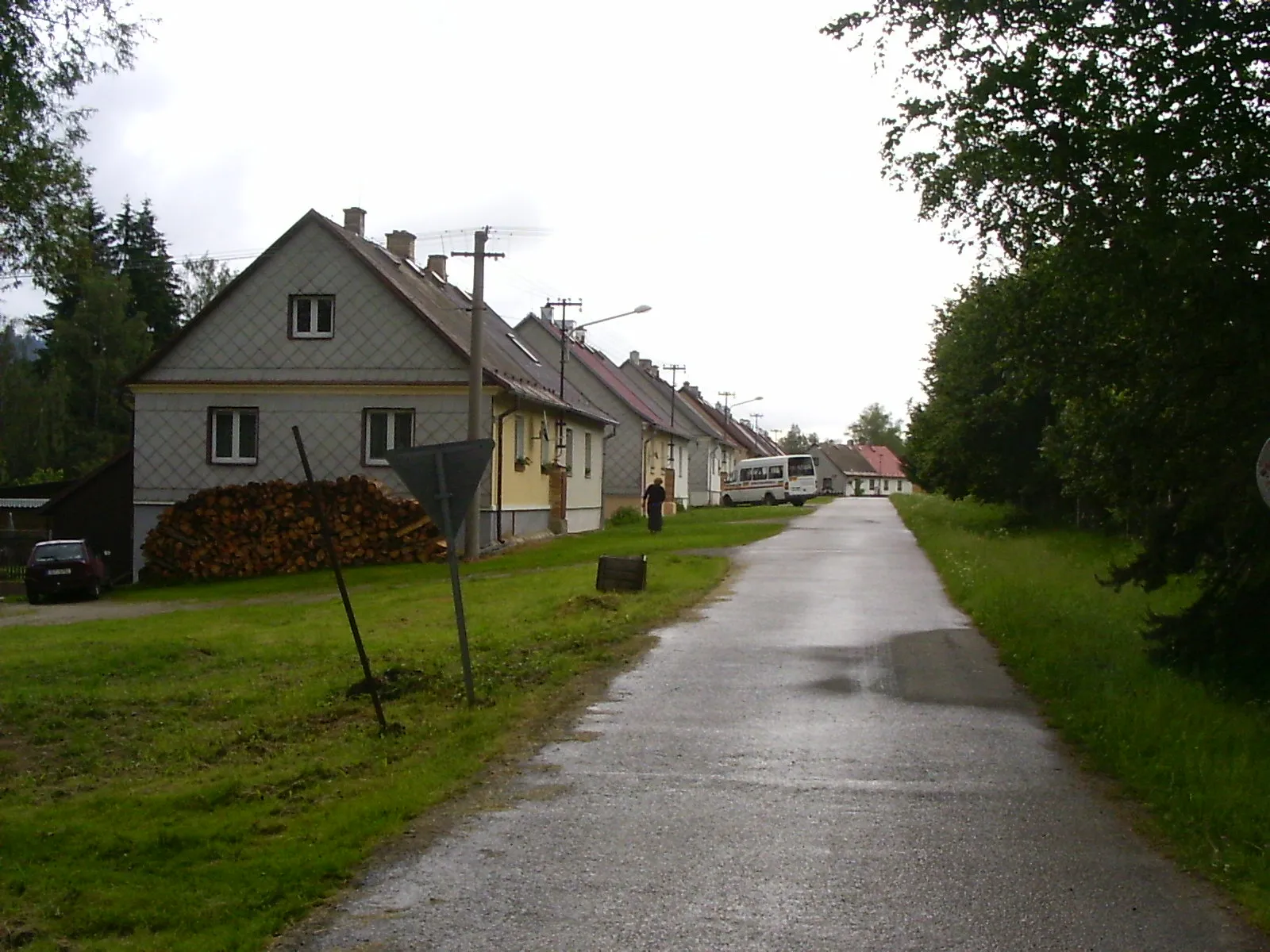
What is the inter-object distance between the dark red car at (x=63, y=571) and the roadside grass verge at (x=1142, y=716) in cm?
1966

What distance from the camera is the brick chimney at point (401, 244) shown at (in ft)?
133

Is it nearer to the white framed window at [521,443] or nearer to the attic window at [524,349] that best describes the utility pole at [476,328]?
the white framed window at [521,443]

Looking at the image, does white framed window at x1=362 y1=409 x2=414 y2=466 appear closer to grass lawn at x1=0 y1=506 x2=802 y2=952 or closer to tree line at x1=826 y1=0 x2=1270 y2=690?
grass lawn at x1=0 y1=506 x2=802 y2=952

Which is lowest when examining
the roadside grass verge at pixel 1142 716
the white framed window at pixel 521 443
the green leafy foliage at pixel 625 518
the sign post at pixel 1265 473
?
the roadside grass verge at pixel 1142 716

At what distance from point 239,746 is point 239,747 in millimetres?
57

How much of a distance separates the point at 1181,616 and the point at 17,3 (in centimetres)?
1103

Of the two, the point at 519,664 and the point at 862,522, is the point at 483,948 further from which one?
the point at 862,522

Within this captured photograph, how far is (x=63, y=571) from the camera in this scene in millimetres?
Result: 30156

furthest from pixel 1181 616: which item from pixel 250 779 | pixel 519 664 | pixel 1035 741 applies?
pixel 250 779

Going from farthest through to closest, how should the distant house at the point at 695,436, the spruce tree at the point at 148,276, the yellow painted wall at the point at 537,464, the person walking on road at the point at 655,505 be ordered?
the distant house at the point at 695,436
the spruce tree at the point at 148,276
the person walking on road at the point at 655,505
the yellow painted wall at the point at 537,464

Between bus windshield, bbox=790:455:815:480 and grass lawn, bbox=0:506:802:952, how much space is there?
5083cm

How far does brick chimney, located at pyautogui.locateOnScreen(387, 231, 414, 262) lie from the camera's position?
40438 millimetres


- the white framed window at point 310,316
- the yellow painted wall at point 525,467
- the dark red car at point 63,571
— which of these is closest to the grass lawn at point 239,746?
the dark red car at point 63,571

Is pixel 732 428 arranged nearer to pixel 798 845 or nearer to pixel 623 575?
pixel 623 575
